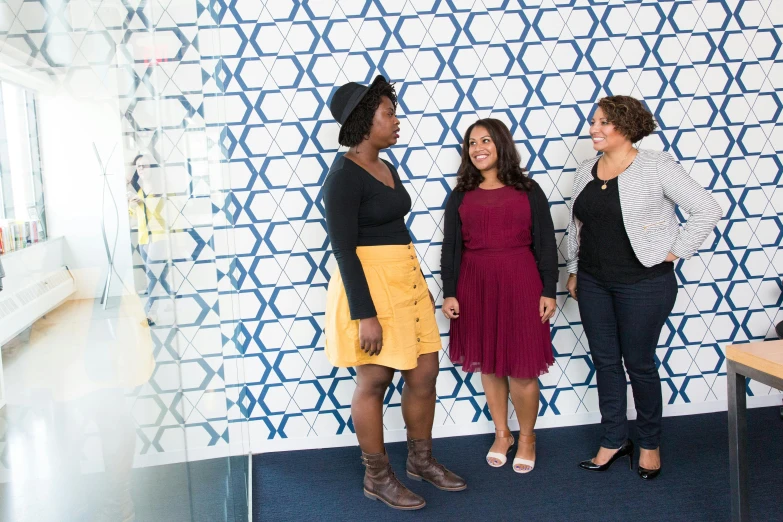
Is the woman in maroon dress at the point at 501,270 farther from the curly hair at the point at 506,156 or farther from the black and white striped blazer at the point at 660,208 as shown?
the black and white striped blazer at the point at 660,208

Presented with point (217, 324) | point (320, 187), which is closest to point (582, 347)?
point (320, 187)

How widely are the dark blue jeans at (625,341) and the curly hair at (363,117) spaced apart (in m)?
1.17

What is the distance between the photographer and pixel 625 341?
302 cm

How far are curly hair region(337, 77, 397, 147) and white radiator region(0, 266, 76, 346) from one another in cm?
211

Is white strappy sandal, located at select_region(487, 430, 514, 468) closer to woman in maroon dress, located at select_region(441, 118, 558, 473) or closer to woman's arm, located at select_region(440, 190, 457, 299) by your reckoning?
woman in maroon dress, located at select_region(441, 118, 558, 473)

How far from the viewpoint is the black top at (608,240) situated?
295 centimetres

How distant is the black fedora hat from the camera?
8.95 ft

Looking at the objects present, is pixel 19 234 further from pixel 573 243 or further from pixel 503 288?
pixel 573 243

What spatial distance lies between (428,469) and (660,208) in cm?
146

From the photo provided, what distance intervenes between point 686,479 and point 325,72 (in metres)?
2.39

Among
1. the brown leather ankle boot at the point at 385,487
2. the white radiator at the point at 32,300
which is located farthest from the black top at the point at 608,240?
the white radiator at the point at 32,300

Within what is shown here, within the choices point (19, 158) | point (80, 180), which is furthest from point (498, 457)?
point (19, 158)

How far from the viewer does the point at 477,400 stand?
3598 mm

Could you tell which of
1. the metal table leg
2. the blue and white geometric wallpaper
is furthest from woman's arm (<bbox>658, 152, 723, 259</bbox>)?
the metal table leg
